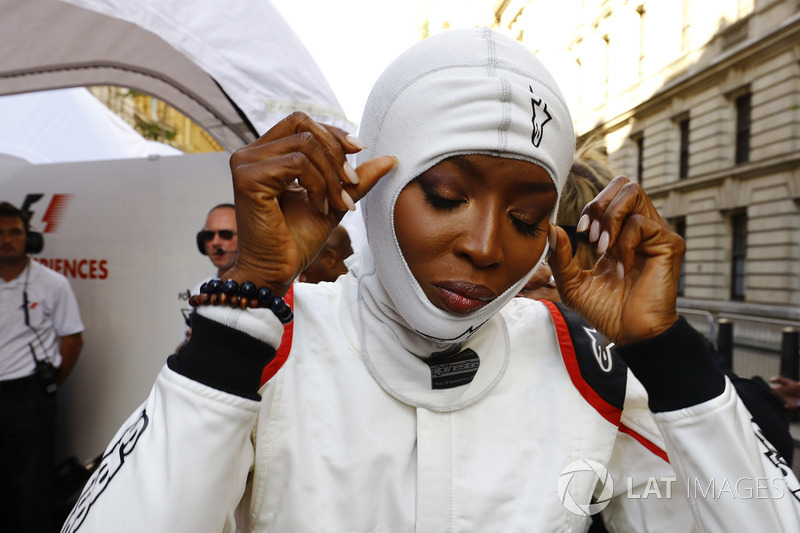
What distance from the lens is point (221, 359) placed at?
837mm

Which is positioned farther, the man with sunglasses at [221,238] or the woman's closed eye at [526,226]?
the man with sunglasses at [221,238]

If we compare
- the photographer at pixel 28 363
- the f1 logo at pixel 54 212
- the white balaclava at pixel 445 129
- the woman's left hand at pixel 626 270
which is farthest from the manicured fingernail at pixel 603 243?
the f1 logo at pixel 54 212

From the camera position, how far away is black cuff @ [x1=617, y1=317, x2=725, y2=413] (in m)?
0.96

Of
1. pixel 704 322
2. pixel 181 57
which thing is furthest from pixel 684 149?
pixel 181 57

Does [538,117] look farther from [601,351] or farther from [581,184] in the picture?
[581,184]

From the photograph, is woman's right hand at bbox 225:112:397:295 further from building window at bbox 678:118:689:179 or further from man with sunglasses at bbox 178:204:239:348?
building window at bbox 678:118:689:179

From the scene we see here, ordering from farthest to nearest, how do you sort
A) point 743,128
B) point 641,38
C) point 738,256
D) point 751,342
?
point 738,256 → point 743,128 → point 641,38 → point 751,342

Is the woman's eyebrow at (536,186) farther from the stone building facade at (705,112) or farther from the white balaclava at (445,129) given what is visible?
the stone building facade at (705,112)

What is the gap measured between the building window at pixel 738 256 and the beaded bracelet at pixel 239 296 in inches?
440

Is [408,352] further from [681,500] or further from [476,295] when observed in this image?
[681,500]

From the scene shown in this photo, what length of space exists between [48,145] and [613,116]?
32.3 ft

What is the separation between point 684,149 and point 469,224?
13887 millimetres

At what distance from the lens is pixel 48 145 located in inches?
213

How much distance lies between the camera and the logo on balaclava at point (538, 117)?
97cm
